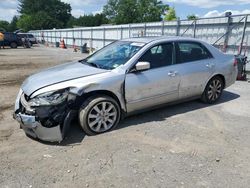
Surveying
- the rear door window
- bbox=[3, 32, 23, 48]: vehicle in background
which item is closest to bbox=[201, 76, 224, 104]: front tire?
the rear door window

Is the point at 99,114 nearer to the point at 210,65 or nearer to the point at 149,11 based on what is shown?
the point at 210,65

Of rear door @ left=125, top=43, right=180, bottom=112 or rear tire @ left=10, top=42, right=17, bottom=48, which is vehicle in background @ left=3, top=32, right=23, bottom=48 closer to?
rear tire @ left=10, top=42, right=17, bottom=48

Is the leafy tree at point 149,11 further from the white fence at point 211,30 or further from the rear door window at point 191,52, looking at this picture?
the rear door window at point 191,52

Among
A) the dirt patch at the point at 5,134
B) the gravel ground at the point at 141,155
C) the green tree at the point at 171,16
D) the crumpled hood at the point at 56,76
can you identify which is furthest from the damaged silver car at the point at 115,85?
the green tree at the point at 171,16

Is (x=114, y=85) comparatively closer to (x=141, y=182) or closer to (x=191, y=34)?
(x=141, y=182)

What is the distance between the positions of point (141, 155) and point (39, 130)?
156 cm

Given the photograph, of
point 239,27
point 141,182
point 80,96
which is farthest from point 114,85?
point 239,27

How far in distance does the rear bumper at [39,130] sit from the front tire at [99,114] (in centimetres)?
44

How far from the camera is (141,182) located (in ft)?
10.0

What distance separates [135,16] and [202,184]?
60.5 meters

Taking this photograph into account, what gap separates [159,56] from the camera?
4938 millimetres

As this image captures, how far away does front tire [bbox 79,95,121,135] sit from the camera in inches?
162

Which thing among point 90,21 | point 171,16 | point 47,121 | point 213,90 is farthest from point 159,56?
point 90,21

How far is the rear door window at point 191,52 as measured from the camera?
522 centimetres
